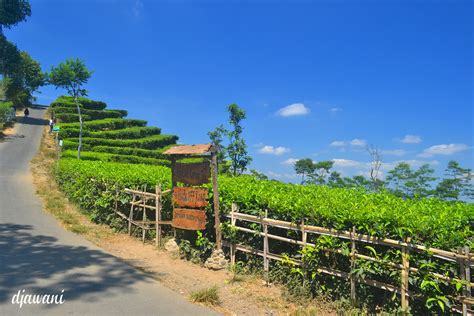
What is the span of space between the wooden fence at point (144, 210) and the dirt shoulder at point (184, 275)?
0.45 metres

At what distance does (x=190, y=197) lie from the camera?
8.05 m

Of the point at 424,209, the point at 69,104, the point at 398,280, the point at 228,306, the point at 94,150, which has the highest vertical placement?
the point at 69,104

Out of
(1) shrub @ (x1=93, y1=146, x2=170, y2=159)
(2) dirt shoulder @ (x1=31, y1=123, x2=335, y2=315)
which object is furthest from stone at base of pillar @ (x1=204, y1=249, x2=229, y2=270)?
(1) shrub @ (x1=93, y1=146, x2=170, y2=159)

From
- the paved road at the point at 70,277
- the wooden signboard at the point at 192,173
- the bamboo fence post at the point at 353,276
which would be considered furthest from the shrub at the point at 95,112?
the bamboo fence post at the point at 353,276

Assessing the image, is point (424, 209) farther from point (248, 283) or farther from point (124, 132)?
point (124, 132)

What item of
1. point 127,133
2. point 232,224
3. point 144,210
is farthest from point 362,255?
point 127,133

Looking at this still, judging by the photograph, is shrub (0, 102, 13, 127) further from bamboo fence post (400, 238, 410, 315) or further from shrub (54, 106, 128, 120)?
bamboo fence post (400, 238, 410, 315)

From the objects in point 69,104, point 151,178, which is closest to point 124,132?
point 69,104

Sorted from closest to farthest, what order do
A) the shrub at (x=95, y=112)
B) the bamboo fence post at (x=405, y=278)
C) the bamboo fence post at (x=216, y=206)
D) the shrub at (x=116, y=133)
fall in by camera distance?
the bamboo fence post at (x=405, y=278) < the bamboo fence post at (x=216, y=206) < the shrub at (x=116, y=133) < the shrub at (x=95, y=112)

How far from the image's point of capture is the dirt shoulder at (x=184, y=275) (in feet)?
18.3

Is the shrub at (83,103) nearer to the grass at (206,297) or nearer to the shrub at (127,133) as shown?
the shrub at (127,133)

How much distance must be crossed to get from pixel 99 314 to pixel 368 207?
14.7ft

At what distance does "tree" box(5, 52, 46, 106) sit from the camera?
50781mm

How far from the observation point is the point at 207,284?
6.59m
